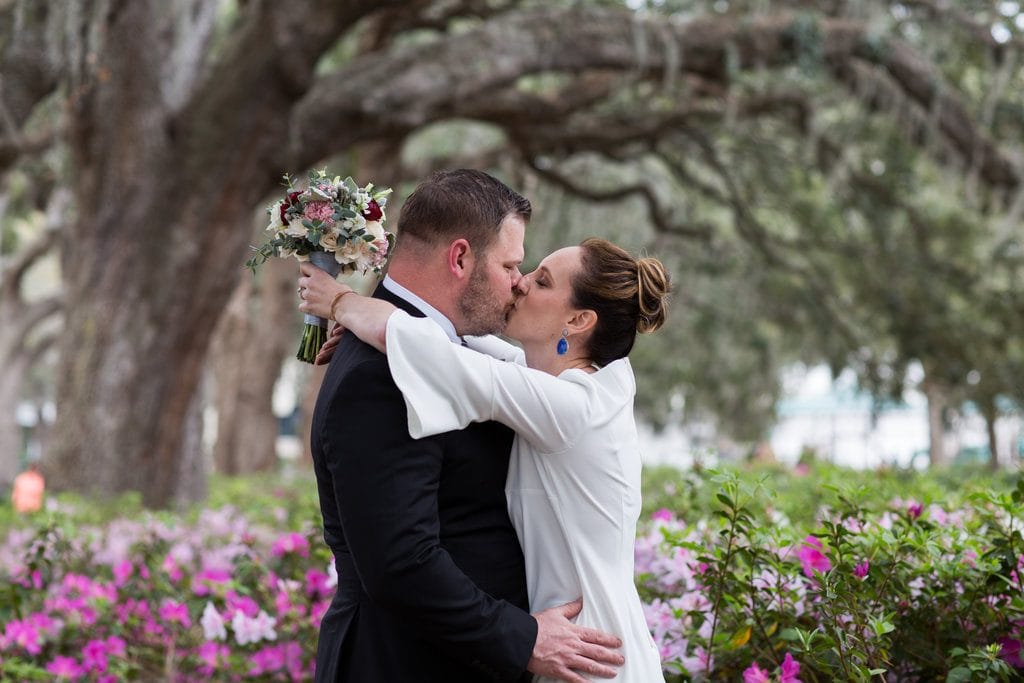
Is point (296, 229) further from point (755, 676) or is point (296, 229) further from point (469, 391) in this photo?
point (755, 676)

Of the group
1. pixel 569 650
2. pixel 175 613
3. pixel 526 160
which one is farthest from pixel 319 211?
pixel 526 160

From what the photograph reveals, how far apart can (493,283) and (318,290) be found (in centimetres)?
41

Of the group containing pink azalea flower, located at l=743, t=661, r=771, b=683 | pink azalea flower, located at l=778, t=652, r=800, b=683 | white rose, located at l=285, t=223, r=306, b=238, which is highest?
white rose, located at l=285, t=223, r=306, b=238

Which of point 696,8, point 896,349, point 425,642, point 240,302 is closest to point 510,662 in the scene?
point 425,642

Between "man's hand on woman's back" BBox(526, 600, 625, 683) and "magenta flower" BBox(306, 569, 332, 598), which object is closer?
"man's hand on woman's back" BBox(526, 600, 625, 683)

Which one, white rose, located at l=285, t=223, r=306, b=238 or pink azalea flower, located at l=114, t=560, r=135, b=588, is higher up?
white rose, located at l=285, t=223, r=306, b=238

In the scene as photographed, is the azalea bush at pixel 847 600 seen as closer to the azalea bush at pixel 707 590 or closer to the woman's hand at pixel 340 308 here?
the azalea bush at pixel 707 590

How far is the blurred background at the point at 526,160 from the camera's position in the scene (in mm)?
7410

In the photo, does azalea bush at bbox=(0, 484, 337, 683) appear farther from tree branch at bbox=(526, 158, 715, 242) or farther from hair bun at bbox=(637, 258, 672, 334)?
tree branch at bbox=(526, 158, 715, 242)

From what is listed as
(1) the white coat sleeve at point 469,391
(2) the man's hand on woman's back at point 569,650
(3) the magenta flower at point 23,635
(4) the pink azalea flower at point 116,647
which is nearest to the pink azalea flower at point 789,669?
(2) the man's hand on woman's back at point 569,650

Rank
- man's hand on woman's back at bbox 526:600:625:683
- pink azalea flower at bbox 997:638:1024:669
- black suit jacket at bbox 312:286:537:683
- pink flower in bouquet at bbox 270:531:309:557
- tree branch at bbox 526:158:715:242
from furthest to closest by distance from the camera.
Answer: tree branch at bbox 526:158:715:242
pink flower in bouquet at bbox 270:531:309:557
pink azalea flower at bbox 997:638:1024:669
man's hand on woman's back at bbox 526:600:625:683
black suit jacket at bbox 312:286:537:683

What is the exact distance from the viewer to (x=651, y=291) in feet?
8.03

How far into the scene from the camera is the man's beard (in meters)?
2.32

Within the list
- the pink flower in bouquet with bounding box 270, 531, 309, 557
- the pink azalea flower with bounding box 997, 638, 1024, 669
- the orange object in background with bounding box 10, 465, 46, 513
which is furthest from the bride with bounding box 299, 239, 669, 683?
the orange object in background with bounding box 10, 465, 46, 513
